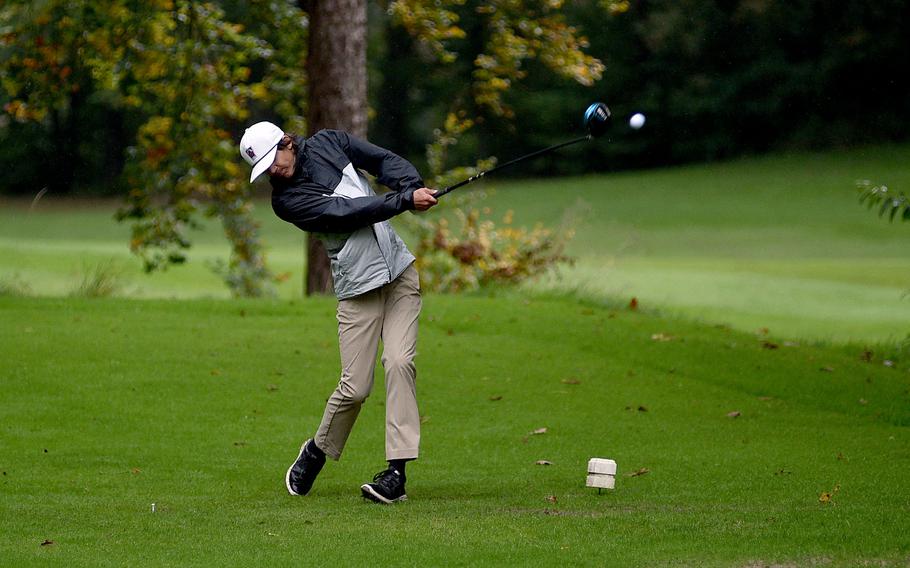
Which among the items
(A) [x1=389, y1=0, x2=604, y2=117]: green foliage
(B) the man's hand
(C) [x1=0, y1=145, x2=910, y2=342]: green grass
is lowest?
(C) [x1=0, y1=145, x2=910, y2=342]: green grass

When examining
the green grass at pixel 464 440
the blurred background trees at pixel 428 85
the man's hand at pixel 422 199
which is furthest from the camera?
the blurred background trees at pixel 428 85

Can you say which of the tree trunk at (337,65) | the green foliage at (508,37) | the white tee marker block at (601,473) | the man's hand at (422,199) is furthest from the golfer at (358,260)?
the green foliage at (508,37)

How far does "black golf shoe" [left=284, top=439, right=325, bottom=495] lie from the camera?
6777 mm

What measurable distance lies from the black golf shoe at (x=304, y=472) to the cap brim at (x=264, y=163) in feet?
4.77

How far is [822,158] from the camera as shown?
47.1 m

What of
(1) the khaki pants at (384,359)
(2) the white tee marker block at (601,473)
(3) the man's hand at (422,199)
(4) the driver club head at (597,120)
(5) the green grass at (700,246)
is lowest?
(5) the green grass at (700,246)

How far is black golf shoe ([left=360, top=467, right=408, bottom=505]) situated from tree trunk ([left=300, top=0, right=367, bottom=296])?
27.5 ft

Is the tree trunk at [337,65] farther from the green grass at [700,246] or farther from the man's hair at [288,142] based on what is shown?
the man's hair at [288,142]

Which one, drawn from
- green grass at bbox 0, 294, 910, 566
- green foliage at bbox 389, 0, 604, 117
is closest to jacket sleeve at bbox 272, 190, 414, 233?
green grass at bbox 0, 294, 910, 566

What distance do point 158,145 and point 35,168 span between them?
152 feet

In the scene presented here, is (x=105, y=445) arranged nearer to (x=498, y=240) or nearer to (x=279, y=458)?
(x=279, y=458)

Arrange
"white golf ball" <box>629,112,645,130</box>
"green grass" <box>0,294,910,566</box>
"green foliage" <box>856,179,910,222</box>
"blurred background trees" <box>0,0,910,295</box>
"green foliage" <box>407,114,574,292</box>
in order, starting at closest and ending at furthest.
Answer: "green grass" <box>0,294,910,566</box>
"white golf ball" <box>629,112,645,130</box>
"green foliage" <box>856,179,910,222</box>
"green foliage" <box>407,114,574,292</box>
"blurred background trees" <box>0,0,910,295</box>

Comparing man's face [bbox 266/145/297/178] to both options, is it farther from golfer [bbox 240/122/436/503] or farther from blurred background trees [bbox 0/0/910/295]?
blurred background trees [bbox 0/0/910/295]

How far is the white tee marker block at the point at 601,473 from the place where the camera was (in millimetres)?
6543
